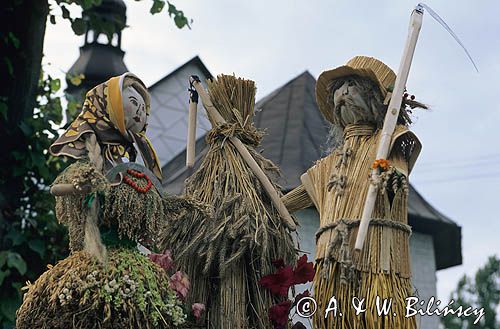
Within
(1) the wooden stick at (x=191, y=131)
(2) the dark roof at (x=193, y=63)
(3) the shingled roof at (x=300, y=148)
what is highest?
(2) the dark roof at (x=193, y=63)

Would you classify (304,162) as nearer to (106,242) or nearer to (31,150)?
(31,150)

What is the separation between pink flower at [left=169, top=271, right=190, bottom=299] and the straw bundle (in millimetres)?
599

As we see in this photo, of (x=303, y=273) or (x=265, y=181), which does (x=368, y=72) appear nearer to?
(x=265, y=181)

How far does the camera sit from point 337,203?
450 centimetres

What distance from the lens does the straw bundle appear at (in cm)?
424

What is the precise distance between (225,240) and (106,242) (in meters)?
0.60

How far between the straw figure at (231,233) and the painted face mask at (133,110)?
417mm

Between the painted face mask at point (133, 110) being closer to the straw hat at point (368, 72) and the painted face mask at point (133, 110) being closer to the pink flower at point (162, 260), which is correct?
the pink flower at point (162, 260)

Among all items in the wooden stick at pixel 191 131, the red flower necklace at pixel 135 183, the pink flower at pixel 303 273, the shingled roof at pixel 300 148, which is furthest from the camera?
the shingled roof at pixel 300 148

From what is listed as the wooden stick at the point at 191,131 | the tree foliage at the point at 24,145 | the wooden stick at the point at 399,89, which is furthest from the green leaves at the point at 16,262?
the wooden stick at the point at 399,89

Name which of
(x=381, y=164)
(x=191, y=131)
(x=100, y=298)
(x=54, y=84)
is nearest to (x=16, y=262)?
(x=54, y=84)

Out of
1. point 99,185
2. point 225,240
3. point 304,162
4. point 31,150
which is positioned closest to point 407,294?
point 225,240

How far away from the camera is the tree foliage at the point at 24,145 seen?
6863mm

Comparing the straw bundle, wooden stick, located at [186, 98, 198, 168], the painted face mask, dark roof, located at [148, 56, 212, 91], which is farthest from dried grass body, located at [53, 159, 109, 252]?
dark roof, located at [148, 56, 212, 91]
